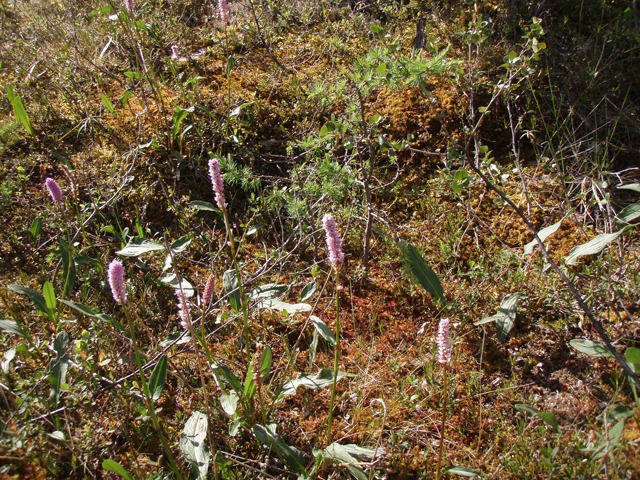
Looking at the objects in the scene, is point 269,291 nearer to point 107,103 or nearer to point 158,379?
point 158,379

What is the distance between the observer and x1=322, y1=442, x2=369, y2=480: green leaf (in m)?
1.65

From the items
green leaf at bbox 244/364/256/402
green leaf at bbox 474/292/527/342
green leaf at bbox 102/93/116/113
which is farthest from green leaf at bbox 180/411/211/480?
green leaf at bbox 102/93/116/113

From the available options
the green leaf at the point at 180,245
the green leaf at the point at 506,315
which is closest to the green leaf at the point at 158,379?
the green leaf at the point at 180,245

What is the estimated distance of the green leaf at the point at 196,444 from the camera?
1667 mm

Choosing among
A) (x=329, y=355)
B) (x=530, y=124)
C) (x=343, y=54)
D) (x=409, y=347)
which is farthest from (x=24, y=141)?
(x=530, y=124)

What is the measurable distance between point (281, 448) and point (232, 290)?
653mm

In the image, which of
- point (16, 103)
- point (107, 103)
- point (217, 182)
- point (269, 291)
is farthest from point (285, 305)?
point (107, 103)

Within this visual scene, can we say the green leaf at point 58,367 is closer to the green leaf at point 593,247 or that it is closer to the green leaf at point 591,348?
the green leaf at point 591,348

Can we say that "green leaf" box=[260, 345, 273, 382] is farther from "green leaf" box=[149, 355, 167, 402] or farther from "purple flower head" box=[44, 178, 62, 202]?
"purple flower head" box=[44, 178, 62, 202]

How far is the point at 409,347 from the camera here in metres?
2.21

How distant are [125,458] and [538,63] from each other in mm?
2990

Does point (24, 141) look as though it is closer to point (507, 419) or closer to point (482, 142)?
point (482, 142)

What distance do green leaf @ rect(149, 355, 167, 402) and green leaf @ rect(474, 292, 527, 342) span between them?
125 centimetres

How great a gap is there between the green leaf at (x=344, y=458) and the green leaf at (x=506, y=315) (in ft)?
2.55
